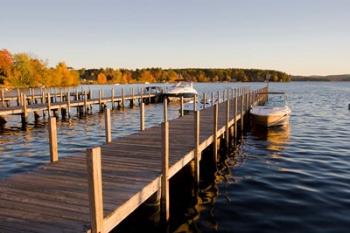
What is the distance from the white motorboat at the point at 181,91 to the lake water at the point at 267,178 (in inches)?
856

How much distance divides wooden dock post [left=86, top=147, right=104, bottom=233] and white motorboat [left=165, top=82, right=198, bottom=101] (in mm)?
38184

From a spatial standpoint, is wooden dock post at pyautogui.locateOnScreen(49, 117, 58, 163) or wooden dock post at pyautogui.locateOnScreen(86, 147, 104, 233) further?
wooden dock post at pyautogui.locateOnScreen(49, 117, 58, 163)

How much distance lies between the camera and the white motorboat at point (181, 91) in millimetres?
43625

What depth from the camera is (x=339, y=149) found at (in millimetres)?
16500

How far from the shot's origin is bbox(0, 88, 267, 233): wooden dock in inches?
206

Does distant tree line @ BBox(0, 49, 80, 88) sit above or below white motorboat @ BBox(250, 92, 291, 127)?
above

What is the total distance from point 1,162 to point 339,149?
16.2 m

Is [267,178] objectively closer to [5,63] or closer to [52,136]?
[52,136]

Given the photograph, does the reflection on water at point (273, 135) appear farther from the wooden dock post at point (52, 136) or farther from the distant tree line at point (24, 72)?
the distant tree line at point (24, 72)

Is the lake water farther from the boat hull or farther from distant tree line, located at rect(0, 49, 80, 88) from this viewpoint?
distant tree line, located at rect(0, 49, 80, 88)

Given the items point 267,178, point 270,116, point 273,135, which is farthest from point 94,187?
point 270,116

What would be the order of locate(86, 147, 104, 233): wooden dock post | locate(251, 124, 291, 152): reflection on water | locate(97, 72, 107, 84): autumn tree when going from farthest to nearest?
1. locate(97, 72, 107, 84): autumn tree
2. locate(251, 124, 291, 152): reflection on water
3. locate(86, 147, 104, 233): wooden dock post

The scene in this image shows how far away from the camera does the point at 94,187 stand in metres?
5.02

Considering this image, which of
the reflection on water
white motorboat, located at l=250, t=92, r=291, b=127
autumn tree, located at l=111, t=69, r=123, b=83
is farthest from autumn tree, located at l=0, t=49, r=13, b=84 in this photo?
autumn tree, located at l=111, t=69, r=123, b=83
